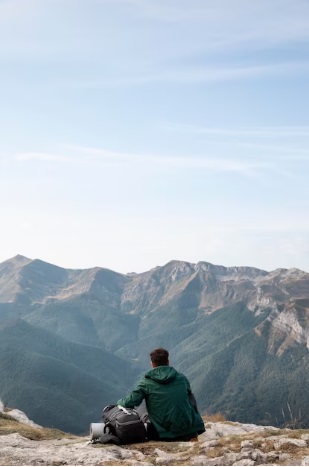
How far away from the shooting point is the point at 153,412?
15.9 m

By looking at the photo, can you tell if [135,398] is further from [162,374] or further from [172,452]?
[172,452]

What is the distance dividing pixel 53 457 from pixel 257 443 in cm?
608

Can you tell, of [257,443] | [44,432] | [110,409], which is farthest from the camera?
[44,432]

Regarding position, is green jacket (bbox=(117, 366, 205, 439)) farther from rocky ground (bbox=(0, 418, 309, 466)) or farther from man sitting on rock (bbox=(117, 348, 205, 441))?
rocky ground (bbox=(0, 418, 309, 466))

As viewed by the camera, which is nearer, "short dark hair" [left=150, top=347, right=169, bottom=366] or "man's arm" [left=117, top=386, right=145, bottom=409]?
"man's arm" [left=117, top=386, right=145, bottom=409]

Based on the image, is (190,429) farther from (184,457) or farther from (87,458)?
(87,458)

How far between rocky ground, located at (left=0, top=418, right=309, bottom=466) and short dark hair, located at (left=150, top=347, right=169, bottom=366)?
2.49 metres

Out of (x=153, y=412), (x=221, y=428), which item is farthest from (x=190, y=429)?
(x=221, y=428)

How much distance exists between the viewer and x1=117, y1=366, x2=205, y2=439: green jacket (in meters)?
15.7

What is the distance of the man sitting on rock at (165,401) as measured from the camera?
15.7 meters

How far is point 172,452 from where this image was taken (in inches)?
593

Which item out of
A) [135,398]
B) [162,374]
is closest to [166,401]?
[162,374]

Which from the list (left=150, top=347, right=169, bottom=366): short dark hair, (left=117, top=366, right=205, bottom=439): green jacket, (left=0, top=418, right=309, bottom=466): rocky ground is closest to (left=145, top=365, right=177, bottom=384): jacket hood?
(left=117, top=366, right=205, bottom=439): green jacket

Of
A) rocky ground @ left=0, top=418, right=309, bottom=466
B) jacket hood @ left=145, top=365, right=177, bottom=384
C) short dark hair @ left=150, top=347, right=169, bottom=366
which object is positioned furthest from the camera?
short dark hair @ left=150, top=347, right=169, bottom=366
